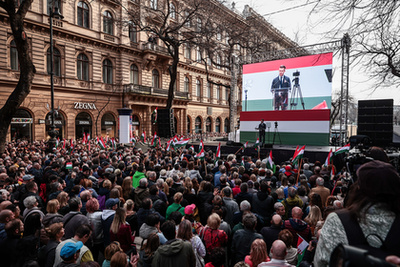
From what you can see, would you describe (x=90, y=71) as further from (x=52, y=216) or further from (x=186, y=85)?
(x=52, y=216)

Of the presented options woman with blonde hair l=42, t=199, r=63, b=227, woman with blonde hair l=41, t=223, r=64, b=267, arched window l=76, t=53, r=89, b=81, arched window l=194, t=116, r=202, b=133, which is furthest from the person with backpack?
arched window l=194, t=116, r=202, b=133

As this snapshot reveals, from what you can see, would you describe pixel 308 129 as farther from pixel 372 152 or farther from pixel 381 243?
pixel 381 243

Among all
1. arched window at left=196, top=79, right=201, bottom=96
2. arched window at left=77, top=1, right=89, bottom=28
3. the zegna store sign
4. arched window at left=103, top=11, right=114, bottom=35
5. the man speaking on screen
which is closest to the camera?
the man speaking on screen

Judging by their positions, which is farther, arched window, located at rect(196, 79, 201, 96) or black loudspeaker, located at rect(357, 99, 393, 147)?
arched window, located at rect(196, 79, 201, 96)

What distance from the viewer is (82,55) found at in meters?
25.7

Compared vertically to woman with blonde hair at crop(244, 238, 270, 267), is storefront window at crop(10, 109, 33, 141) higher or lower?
higher

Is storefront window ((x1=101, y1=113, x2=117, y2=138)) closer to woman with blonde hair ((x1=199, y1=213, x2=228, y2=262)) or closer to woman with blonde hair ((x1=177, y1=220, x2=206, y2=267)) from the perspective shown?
woman with blonde hair ((x1=199, y1=213, x2=228, y2=262))

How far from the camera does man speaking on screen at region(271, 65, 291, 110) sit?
1923 cm

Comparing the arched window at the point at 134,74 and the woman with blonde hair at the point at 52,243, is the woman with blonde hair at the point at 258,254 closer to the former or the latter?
the woman with blonde hair at the point at 52,243

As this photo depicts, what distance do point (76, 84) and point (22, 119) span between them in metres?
6.13

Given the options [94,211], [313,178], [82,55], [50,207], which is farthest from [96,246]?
[82,55]

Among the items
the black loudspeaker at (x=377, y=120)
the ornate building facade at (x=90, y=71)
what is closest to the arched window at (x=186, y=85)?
the ornate building facade at (x=90, y=71)

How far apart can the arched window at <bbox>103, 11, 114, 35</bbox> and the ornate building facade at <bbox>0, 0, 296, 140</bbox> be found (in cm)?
11

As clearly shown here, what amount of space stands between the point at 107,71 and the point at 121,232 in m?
27.3
